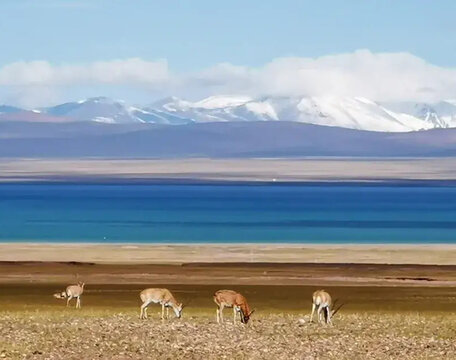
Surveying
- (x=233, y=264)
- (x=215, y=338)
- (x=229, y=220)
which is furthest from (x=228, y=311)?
(x=229, y=220)

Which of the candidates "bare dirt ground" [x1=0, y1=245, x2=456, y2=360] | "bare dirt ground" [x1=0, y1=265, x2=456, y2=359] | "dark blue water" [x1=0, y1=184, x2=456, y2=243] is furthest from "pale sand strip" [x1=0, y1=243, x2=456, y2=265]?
"bare dirt ground" [x1=0, y1=265, x2=456, y2=359]

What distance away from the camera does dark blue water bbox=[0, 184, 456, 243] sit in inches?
3329

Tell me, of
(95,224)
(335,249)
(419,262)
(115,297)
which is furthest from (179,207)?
(115,297)

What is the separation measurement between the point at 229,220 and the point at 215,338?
274 feet

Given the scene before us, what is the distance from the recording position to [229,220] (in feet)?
361

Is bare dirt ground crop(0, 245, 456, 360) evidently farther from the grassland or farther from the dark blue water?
the dark blue water

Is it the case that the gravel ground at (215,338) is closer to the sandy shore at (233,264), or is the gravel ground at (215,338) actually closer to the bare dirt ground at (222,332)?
the bare dirt ground at (222,332)

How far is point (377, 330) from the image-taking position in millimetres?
28391

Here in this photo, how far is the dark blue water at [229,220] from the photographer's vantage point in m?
84.6

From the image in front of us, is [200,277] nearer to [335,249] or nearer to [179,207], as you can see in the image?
[335,249]

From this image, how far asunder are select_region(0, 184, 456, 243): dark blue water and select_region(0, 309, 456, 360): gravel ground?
4946cm

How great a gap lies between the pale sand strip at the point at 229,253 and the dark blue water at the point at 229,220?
6874mm

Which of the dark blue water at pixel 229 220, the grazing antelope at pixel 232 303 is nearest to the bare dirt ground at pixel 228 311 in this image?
the grazing antelope at pixel 232 303

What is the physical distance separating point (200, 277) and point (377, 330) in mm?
23863
